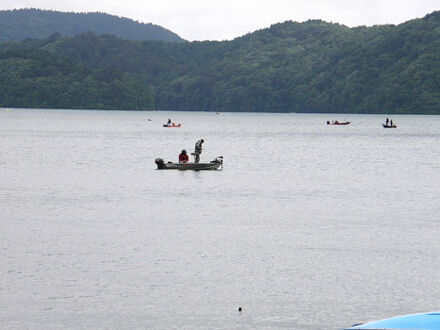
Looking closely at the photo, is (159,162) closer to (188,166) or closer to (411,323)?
(188,166)

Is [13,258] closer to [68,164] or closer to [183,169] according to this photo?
Answer: [183,169]

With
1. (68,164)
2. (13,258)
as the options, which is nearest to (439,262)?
(13,258)

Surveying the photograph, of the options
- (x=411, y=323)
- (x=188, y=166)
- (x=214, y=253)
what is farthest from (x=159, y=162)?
(x=411, y=323)

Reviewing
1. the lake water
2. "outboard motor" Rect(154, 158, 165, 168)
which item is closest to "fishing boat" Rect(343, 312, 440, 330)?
the lake water

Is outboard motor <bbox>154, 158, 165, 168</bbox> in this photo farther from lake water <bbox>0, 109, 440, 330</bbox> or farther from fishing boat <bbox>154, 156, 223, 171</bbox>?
lake water <bbox>0, 109, 440, 330</bbox>

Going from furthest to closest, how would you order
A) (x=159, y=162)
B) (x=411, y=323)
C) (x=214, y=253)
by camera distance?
(x=159, y=162) → (x=214, y=253) → (x=411, y=323)

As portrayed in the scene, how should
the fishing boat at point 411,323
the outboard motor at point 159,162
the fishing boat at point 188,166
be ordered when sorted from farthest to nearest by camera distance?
the outboard motor at point 159,162, the fishing boat at point 188,166, the fishing boat at point 411,323

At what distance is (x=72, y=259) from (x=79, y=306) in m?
6.90

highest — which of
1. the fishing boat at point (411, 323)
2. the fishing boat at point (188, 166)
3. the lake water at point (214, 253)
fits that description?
the fishing boat at point (411, 323)

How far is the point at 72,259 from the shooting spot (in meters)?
30.5

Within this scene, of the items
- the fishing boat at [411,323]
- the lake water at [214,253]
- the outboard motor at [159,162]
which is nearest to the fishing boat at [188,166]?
the outboard motor at [159,162]

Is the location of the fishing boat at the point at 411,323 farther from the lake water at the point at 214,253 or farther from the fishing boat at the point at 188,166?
the fishing boat at the point at 188,166

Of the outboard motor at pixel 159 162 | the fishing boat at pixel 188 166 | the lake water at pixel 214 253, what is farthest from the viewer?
the outboard motor at pixel 159 162

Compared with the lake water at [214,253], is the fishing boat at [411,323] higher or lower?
higher
